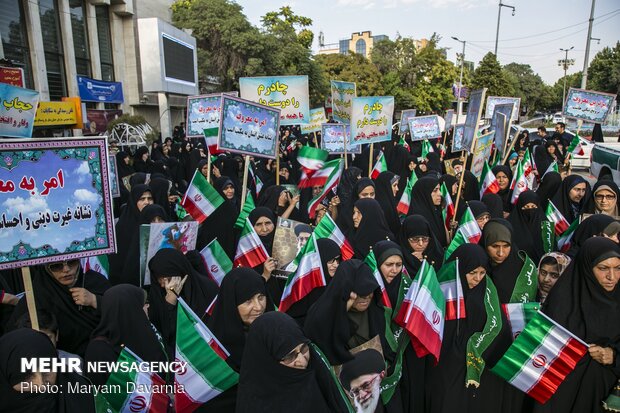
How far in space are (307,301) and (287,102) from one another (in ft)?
12.4

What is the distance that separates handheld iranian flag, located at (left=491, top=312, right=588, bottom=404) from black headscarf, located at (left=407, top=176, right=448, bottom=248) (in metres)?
2.58

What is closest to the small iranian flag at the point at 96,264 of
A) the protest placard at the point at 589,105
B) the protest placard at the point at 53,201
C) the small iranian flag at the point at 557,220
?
the protest placard at the point at 53,201

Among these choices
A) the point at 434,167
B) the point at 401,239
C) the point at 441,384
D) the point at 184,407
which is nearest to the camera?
the point at 184,407

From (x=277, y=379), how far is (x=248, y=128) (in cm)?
358

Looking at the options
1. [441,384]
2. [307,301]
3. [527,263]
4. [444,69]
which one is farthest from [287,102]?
[444,69]

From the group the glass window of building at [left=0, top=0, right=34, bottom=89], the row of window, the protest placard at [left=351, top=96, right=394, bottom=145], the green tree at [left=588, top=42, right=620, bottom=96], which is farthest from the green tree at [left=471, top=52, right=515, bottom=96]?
the protest placard at [left=351, top=96, right=394, bottom=145]

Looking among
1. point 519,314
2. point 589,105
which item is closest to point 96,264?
point 519,314

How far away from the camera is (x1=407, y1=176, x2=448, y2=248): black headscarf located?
5.04 metres

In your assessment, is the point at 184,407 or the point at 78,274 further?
the point at 78,274

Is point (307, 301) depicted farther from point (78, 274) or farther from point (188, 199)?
point (188, 199)

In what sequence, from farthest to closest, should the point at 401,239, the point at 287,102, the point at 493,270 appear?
the point at 287,102, the point at 401,239, the point at 493,270

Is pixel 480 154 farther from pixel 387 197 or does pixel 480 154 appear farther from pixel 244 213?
pixel 244 213

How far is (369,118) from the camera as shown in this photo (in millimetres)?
6820

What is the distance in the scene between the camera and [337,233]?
3.91 m
